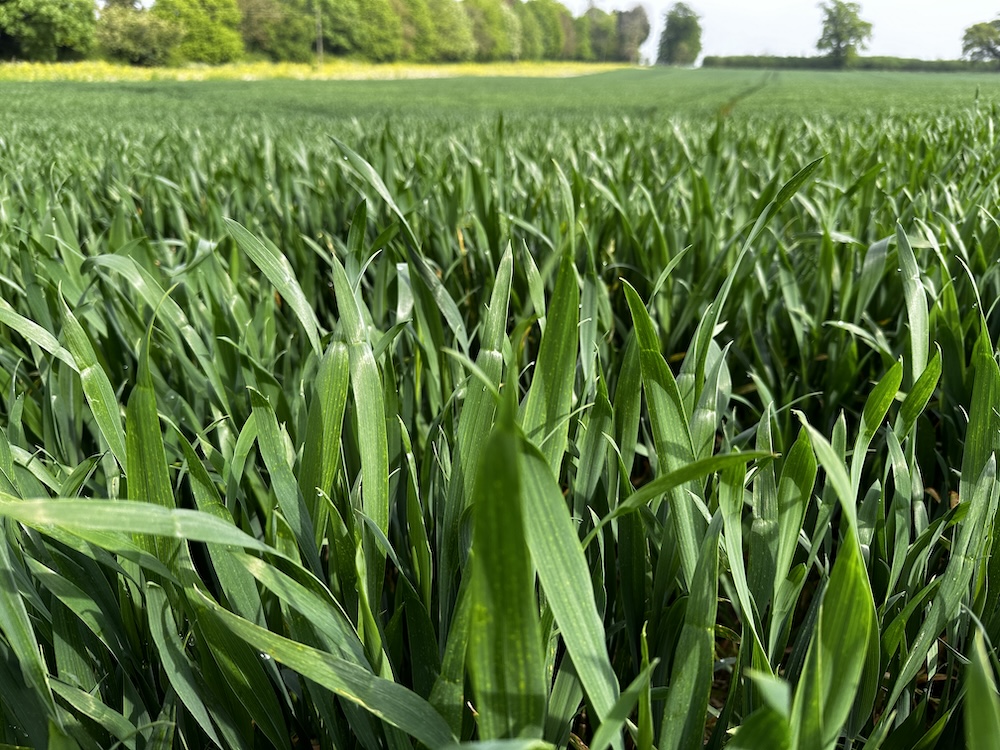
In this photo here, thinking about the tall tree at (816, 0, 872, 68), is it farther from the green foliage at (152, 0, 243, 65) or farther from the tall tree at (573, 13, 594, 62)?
the green foliage at (152, 0, 243, 65)

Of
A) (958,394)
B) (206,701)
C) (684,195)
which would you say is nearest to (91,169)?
(684,195)

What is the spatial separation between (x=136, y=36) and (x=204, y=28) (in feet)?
19.7

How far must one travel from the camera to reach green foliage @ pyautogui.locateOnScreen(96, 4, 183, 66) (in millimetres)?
41156

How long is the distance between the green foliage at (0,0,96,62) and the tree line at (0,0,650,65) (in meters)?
0.05

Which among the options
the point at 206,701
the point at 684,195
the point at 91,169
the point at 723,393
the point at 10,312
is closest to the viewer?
the point at 206,701

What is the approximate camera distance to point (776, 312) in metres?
1.15

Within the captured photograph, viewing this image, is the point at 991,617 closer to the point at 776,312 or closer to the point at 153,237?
the point at 776,312

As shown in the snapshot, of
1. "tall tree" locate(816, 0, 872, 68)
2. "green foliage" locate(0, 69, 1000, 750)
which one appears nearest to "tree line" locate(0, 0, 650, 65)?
"tall tree" locate(816, 0, 872, 68)

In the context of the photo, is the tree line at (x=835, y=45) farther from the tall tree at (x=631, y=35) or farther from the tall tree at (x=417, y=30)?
the tall tree at (x=417, y=30)

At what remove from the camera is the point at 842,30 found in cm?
6556

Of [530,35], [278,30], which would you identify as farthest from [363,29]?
[530,35]

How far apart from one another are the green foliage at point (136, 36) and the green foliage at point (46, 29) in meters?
1.30

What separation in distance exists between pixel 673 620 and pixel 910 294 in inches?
15.0

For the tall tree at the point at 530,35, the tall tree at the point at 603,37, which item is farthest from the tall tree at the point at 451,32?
the tall tree at the point at 603,37
